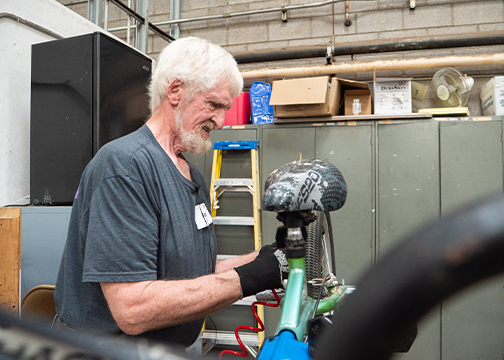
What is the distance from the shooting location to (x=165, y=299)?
73 cm

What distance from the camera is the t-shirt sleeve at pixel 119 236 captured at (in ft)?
2.38

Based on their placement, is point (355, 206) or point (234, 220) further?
point (234, 220)

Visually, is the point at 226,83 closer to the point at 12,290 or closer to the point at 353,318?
the point at 353,318

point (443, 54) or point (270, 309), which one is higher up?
point (443, 54)

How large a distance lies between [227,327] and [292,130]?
162cm

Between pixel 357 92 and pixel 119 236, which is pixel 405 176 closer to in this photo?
pixel 357 92

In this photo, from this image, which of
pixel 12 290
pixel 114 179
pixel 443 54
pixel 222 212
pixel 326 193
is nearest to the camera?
pixel 326 193

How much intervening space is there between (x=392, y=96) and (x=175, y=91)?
1986 mm

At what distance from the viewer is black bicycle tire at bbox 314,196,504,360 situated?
0.13 metres

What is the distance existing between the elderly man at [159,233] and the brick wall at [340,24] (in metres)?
2.31

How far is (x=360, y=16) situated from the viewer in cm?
301

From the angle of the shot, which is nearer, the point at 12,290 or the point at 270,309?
the point at 12,290

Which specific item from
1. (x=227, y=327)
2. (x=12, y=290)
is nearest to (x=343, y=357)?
(x=12, y=290)

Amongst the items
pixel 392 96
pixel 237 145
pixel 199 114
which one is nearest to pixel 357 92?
pixel 392 96
